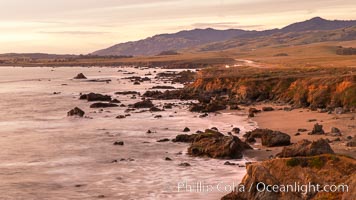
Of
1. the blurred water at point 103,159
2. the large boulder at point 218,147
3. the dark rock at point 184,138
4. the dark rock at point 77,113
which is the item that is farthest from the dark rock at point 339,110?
the dark rock at point 77,113

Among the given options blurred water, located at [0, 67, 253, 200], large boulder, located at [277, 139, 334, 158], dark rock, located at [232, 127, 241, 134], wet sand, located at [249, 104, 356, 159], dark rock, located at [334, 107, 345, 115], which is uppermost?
large boulder, located at [277, 139, 334, 158]

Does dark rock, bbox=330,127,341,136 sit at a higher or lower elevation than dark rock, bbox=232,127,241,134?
higher

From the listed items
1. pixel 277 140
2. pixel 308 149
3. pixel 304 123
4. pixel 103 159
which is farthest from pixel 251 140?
pixel 308 149

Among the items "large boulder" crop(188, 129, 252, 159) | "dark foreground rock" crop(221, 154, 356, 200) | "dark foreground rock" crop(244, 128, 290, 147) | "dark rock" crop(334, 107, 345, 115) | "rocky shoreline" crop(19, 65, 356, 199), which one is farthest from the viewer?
"dark rock" crop(334, 107, 345, 115)

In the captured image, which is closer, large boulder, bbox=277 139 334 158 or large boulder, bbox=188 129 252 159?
large boulder, bbox=277 139 334 158

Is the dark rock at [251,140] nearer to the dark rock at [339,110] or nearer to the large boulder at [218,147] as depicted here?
the large boulder at [218,147]

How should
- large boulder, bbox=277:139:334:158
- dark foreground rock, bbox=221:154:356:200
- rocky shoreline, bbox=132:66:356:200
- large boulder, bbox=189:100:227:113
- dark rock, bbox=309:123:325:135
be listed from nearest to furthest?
1. dark foreground rock, bbox=221:154:356:200
2. rocky shoreline, bbox=132:66:356:200
3. large boulder, bbox=277:139:334:158
4. dark rock, bbox=309:123:325:135
5. large boulder, bbox=189:100:227:113

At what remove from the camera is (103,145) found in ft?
119

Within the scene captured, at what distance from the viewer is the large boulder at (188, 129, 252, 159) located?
2928 cm

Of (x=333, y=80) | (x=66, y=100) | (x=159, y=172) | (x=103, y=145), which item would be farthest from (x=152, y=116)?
(x=66, y=100)

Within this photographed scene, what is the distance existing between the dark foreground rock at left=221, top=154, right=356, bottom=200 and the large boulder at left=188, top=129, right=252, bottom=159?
472 inches

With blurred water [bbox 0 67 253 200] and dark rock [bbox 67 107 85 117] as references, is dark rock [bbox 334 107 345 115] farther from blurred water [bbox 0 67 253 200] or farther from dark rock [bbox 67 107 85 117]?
dark rock [bbox 67 107 85 117]

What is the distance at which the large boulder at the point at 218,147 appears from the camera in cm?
2928

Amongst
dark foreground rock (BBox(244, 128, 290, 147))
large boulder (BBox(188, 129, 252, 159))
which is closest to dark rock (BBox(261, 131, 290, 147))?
dark foreground rock (BBox(244, 128, 290, 147))
